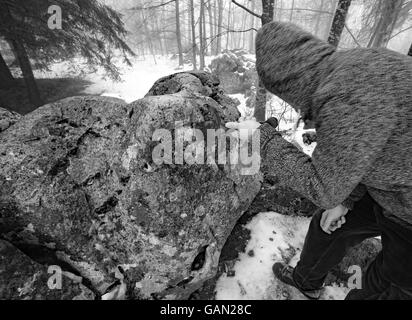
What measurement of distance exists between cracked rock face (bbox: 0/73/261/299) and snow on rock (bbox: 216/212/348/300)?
344 millimetres

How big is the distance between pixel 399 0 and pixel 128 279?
11507 mm

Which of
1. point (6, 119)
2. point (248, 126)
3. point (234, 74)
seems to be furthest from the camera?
point (234, 74)

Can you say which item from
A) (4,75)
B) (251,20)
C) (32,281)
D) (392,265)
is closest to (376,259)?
(392,265)

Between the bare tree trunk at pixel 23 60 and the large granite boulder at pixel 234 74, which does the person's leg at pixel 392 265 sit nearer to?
the bare tree trunk at pixel 23 60

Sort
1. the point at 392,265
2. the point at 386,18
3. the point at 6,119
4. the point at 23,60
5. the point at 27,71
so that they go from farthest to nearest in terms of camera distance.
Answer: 1. the point at 386,18
2. the point at 27,71
3. the point at 23,60
4. the point at 6,119
5. the point at 392,265

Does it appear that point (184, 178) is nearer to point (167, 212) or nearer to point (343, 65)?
point (167, 212)

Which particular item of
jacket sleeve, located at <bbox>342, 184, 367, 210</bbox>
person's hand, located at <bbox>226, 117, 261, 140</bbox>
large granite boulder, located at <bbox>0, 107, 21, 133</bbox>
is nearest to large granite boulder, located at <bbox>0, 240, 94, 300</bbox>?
large granite boulder, located at <bbox>0, 107, 21, 133</bbox>

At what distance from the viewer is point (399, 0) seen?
837 centimetres

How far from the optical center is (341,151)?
1188 millimetres

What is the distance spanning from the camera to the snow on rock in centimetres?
227

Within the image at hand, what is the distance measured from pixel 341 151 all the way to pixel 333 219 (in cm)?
81

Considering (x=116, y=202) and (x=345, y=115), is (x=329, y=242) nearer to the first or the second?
(x=345, y=115)

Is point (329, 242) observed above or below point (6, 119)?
below
